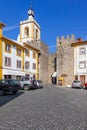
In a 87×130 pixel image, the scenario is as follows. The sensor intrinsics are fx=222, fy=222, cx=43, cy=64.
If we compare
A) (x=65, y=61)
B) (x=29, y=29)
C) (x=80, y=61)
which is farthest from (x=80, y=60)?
(x=29, y=29)

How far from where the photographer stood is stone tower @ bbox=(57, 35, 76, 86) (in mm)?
49500

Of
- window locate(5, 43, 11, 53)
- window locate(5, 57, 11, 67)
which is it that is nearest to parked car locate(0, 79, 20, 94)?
window locate(5, 57, 11, 67)

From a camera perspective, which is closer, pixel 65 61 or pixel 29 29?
pixel 65 61

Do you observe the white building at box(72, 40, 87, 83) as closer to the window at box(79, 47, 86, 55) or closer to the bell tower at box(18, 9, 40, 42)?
the window at box(79, 47, 86, 55)

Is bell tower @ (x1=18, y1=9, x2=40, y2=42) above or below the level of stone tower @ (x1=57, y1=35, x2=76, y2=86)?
above

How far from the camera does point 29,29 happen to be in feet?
222

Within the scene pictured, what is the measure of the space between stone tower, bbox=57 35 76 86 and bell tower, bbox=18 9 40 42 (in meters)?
15.9

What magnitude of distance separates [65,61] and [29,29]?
72.0 ft

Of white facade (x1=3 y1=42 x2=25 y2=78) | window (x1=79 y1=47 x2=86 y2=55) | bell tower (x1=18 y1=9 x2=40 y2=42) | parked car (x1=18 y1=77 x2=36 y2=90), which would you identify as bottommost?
parked car (x1=18 y1=77 x2=36 y2=90)

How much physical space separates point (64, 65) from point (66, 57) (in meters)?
1.90

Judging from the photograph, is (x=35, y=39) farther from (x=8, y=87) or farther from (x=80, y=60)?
(x=8, y=87)

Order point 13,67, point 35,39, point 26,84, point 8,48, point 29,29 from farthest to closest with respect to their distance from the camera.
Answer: point 29,29 < point 35,39 < point 13,67 < point 8,48 < point 26,84

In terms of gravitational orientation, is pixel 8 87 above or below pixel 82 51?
below

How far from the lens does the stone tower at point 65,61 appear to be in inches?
1949
